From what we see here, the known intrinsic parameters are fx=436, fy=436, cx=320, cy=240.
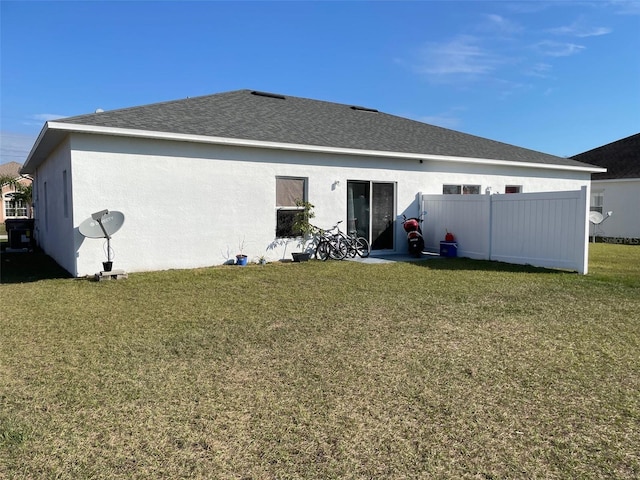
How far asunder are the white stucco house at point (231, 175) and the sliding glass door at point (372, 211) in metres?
0.03

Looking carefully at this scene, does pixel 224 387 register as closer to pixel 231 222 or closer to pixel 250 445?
pixel 250 445

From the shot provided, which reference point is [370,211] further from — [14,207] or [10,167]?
[10,167]

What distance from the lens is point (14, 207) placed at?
35.9m

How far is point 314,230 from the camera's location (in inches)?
450

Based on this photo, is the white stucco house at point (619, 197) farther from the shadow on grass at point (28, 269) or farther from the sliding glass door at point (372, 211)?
the shadow on grass at point (28, 269)

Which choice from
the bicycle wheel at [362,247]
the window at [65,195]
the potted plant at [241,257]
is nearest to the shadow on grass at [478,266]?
the bicycle wheel at [362,247]

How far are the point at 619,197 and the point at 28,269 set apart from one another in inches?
868

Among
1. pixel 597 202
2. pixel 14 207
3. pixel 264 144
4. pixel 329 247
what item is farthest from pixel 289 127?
pixel 14 207

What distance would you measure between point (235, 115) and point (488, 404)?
33.2 ft

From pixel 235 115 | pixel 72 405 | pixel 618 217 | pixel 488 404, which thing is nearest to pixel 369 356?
pixel 488 404

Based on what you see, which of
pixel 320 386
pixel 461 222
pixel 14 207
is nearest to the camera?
pixel 320 386

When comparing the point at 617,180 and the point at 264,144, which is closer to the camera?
the point at 264,144

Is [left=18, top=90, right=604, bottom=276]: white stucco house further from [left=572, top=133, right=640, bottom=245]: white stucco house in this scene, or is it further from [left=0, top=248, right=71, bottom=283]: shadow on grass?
[left=572, top=133, right=640, bottom=245]: white stucco house

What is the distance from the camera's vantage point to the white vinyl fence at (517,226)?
30.3ft
